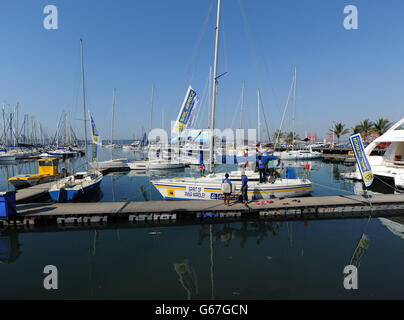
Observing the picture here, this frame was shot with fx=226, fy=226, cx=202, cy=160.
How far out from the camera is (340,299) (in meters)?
6.68

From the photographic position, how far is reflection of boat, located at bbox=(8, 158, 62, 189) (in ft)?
65.9

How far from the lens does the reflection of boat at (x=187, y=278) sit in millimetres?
7121

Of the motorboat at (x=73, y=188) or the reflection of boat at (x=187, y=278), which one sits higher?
the motorboat at (x=73, y=188)

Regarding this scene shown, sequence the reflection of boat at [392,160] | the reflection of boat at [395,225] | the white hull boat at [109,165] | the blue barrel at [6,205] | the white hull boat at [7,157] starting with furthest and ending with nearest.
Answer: the white hull boat at [7,157] → the white hull boat at [109,165] → the reflection of boat at [392,160] → the reflection of boat at [395,225] → the blue barrel at [6,205]

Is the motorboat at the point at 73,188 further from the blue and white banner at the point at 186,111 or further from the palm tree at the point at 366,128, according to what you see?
the palm tree at the point at 366,128

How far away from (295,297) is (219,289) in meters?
2.28

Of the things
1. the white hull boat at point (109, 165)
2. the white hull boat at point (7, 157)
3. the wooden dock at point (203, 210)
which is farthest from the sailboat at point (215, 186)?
the white hull boat at point (7, 157)

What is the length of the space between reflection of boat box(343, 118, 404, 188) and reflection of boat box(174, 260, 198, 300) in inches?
896

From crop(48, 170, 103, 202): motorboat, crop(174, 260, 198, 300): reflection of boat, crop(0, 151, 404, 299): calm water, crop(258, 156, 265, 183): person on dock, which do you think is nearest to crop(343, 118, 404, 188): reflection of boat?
→ crop(0, 151, 404, 299): calm water

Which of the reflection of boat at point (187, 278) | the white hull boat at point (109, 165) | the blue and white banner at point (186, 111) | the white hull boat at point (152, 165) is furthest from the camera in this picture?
the white hull boat at point (109, 165)

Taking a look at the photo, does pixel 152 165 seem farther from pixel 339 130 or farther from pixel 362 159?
pixel 339 130

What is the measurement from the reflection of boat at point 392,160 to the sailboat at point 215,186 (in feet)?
40.7
